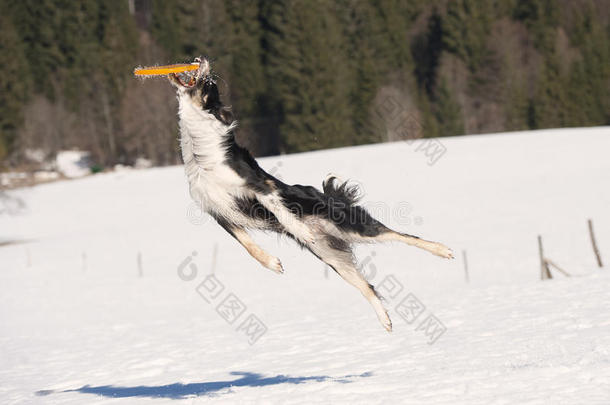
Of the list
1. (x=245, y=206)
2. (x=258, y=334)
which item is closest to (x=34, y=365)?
(x=258, y=334)

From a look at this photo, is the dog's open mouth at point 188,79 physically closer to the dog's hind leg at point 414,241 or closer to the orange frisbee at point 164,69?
the orange frisbee at point 164,69

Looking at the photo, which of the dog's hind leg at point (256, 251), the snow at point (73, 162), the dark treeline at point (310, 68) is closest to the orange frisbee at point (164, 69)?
the dog's hind leg at point (256, 251)

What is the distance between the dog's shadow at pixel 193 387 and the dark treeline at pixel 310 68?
147 feet

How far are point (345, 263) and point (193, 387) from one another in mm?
3742

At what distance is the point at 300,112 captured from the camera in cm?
6412

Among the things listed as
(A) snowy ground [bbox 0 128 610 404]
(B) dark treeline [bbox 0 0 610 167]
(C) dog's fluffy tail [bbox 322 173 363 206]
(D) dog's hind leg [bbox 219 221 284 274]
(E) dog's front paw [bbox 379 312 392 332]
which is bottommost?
(A) snowy ground [bbox 0 128 610 404]

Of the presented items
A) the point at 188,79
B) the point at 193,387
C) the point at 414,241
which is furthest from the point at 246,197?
the point at 193,387

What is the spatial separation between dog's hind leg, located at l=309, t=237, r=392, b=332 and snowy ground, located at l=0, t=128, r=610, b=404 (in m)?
0.96

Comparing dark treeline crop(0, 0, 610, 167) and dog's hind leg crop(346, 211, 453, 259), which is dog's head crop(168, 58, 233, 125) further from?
dark treeline crop(0, 0, 610, 167)

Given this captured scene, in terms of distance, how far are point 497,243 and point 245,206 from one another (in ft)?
69.7

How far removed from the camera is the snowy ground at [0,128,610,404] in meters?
8.77

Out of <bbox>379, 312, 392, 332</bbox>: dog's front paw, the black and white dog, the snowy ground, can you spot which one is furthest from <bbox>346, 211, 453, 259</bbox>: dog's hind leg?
the snowy ground

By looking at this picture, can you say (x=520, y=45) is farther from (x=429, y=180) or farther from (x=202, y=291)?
(x=202, y=291)

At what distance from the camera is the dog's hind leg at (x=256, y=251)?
20.2 feet
